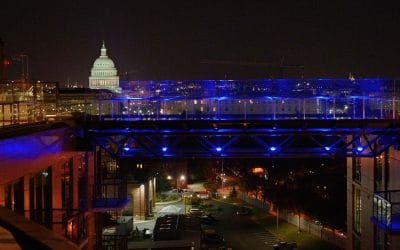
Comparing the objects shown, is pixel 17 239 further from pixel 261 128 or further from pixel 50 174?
pixel 261 128

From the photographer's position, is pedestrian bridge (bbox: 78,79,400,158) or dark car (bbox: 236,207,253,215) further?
dark car (bbox: 236,207,253,215)

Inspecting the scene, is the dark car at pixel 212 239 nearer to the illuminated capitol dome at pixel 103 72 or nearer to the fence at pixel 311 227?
the fence at pixel 311 227

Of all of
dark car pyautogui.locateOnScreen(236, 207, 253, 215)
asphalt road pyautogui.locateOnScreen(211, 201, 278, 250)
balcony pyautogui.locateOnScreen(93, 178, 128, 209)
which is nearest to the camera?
balcony pyautogui.locateOnScreen(93, 178, 128, 209)

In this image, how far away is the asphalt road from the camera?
3956 centimetres

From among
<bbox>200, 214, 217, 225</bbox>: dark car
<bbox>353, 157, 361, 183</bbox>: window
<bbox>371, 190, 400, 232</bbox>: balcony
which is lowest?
<bbox>200, 214, 217, 225</bbox>: dark car

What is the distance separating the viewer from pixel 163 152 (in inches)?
722

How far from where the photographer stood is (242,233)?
1710 inches

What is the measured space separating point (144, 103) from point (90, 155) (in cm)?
233

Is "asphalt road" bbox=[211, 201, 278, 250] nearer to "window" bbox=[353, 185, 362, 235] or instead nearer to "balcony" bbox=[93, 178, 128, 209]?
"window" bbox=[353, 185, 362, 235]

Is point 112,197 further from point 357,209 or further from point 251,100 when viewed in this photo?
point 357,209

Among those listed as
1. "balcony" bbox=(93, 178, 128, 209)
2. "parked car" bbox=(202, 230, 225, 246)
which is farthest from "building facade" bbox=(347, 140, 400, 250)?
"parked car" bbox=(202, 230, 225, 246)

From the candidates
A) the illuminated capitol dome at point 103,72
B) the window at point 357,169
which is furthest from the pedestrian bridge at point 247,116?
the illuminated capitol dome at point 103,72

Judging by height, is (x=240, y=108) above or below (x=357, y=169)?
above

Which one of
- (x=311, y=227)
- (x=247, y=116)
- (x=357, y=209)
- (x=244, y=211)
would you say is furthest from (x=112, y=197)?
(x=244, y=211)
